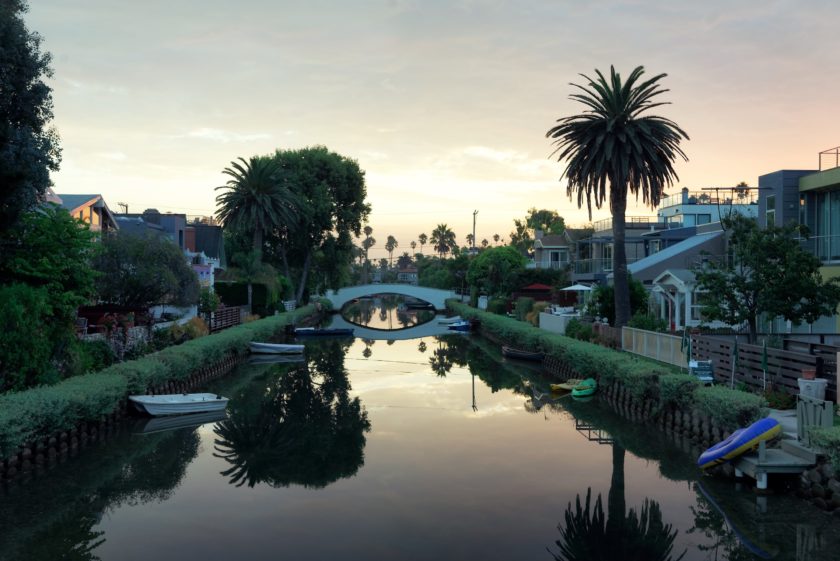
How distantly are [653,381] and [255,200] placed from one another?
5698cm

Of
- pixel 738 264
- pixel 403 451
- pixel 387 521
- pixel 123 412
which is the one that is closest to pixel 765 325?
pixel 738 264

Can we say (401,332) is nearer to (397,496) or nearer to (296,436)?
(296,436)

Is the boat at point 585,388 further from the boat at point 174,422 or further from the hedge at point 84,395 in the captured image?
the hedge at point 84,395

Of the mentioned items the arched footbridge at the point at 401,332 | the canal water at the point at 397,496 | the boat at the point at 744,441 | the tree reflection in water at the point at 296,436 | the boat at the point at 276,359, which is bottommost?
the arched footbridge at the point at 401,332

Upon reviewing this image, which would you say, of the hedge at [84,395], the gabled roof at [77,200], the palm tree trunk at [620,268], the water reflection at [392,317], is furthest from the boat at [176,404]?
the water reflection at [392,317]

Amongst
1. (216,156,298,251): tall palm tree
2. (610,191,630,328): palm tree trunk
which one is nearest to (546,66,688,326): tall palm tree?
(610,191,630,328): palm tree trunk

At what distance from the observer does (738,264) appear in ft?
95.7

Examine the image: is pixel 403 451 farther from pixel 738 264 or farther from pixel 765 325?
pixel 765 325

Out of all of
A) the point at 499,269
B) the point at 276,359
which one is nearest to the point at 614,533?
the point at 276,359

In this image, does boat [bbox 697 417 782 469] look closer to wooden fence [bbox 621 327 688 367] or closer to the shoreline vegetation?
the shoreline vegetation

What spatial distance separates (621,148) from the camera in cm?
4091

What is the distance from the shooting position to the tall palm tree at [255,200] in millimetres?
76562

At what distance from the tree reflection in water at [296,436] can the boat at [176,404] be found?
912mm

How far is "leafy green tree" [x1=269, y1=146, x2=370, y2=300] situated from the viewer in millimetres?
89188
